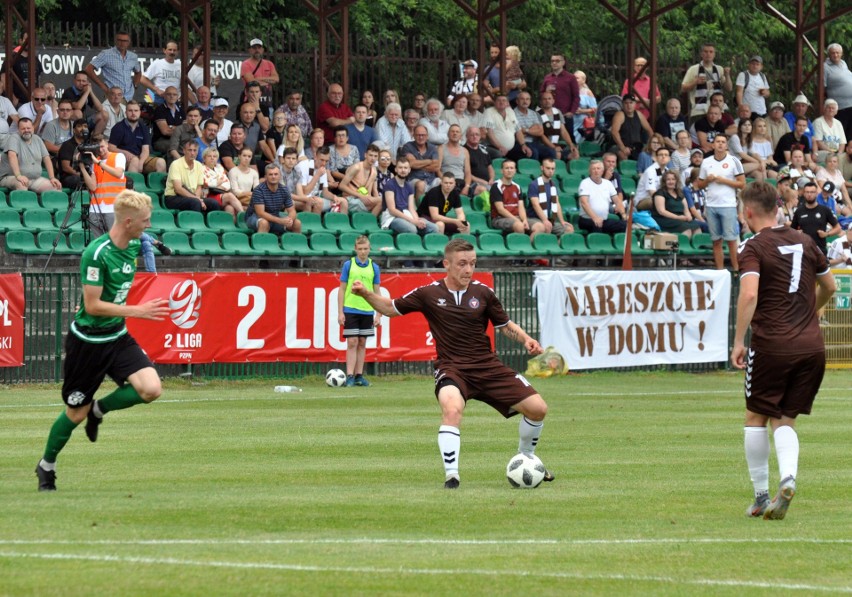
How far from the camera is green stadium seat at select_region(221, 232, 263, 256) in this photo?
23.5m

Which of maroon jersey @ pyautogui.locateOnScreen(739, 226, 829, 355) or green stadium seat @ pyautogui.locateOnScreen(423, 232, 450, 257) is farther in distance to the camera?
green stadium seat @ pyautogui.locateOnScreen(423, 232, 450, 257)

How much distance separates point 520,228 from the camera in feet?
86.8

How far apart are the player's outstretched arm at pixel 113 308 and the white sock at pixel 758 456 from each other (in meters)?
3.95

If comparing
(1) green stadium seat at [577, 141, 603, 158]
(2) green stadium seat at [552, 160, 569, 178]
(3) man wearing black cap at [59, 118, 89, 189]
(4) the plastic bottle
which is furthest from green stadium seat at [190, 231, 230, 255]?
(1) green stadium seat at [577, 141, 603, 158]

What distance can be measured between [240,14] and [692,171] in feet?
54.7

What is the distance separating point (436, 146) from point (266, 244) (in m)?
4.67

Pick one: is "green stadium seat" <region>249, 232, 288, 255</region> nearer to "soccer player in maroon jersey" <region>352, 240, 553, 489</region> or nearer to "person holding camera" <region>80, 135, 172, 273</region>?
"person holding camera" <region>80, 135, 172, 273</region>

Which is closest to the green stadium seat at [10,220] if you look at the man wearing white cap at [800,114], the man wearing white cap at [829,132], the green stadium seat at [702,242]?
the green stadium seat at [702,242]

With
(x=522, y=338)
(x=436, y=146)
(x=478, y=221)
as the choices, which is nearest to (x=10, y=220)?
(x=436, y=146)

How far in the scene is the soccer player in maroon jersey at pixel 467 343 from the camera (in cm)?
1095

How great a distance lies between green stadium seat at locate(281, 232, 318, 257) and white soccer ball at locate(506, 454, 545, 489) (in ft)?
44.3

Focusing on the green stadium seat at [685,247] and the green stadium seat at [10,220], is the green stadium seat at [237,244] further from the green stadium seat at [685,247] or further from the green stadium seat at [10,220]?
the green stadium seat at [685,247]

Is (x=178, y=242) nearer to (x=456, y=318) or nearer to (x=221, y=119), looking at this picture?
(x=221, y=119)

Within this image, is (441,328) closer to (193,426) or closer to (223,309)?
(193,426)
